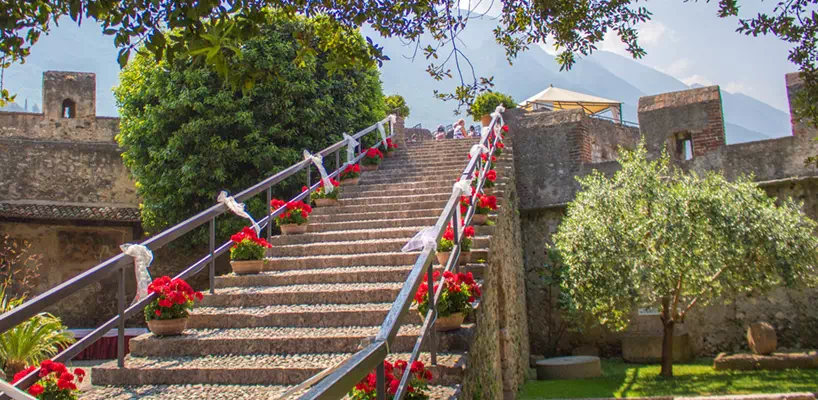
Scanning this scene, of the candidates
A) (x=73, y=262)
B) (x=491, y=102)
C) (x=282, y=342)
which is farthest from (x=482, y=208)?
(x=491, y=102)

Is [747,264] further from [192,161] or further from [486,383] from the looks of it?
[192,161]

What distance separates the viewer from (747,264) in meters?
10.6

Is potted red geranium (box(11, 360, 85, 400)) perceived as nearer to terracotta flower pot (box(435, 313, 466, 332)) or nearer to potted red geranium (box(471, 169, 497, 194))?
terracotta flower pot (box(435, 313, 466, 332))

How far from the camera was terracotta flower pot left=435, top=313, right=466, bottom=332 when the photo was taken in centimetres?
547

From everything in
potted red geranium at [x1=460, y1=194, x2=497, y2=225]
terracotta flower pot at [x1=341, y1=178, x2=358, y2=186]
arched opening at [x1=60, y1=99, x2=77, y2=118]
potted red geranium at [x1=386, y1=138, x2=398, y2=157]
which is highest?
arched opening at [x1=60, y1=99, x2=77, y2=118]

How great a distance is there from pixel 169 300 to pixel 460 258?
9.39 ft

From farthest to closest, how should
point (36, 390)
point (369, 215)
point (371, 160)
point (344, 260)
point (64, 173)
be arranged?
point (64, 173) → point (371, 160) → point (369, 215) → point (344, 260) → point (36, 390)

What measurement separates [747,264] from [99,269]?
9.46m

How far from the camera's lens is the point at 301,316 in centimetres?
602

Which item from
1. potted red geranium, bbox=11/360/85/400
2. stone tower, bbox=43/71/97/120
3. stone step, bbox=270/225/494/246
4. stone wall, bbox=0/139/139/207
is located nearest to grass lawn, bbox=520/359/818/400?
stone step, bbox=270/225/494/246

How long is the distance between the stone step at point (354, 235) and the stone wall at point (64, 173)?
7.05 metres

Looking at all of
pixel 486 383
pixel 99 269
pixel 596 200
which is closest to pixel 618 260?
pixel 596 200

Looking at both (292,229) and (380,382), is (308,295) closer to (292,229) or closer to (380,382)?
(292,229)

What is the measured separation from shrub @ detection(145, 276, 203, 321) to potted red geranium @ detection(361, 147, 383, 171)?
6931mm
